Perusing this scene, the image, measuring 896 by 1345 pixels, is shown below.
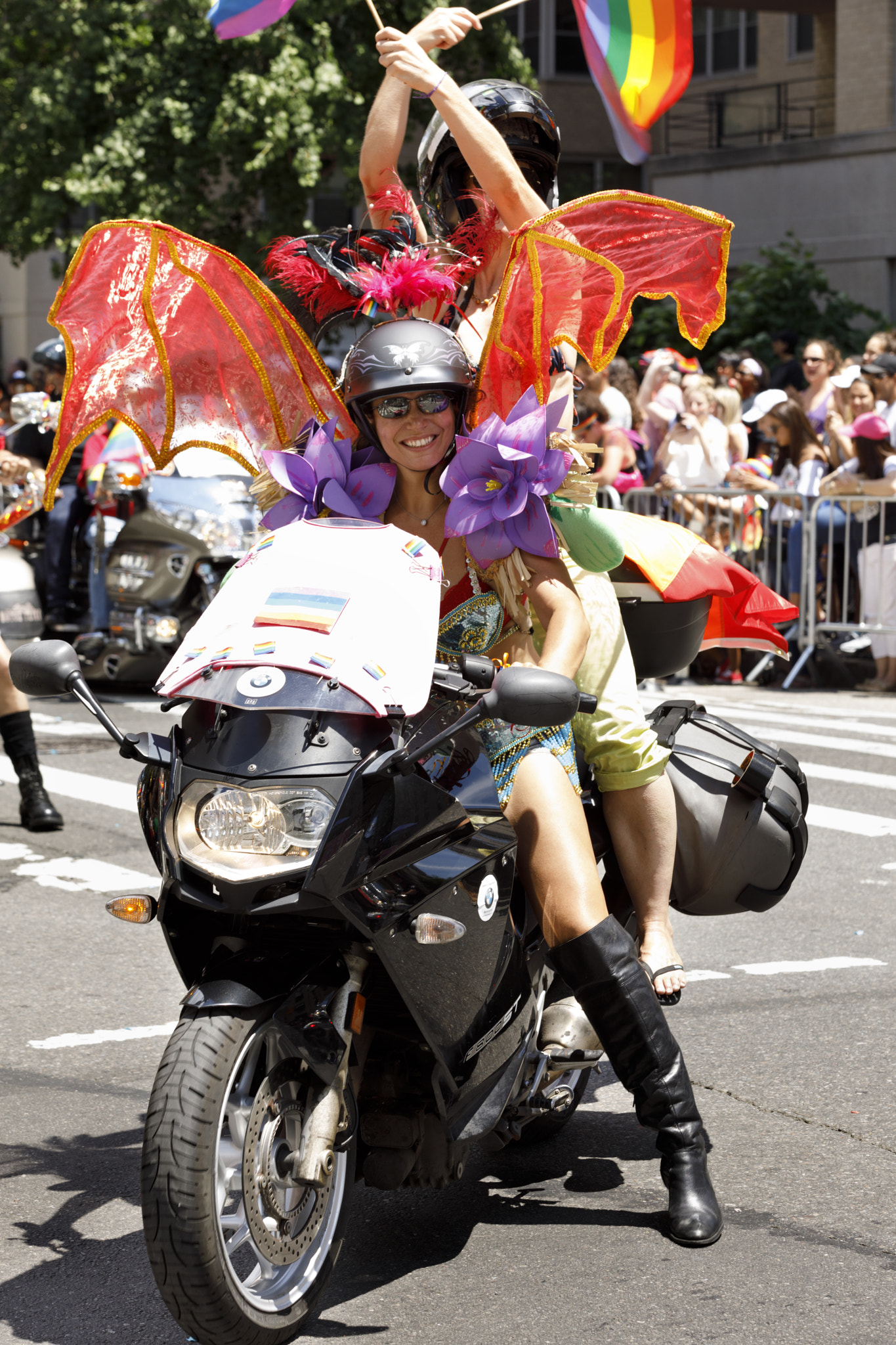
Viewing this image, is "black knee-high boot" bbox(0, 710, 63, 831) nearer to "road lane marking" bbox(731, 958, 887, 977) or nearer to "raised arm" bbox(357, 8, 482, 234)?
"road lane marking" bbox(731, 958, 887, 977)

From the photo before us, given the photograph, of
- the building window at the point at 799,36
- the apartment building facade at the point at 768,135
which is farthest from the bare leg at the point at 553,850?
the building window at the point at 799,36

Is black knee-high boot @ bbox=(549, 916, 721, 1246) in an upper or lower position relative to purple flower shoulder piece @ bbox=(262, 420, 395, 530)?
lower

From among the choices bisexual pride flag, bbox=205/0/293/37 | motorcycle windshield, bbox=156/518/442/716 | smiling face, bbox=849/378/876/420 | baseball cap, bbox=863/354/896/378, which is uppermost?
bisexual pride flag, bbox=205/0/293/37

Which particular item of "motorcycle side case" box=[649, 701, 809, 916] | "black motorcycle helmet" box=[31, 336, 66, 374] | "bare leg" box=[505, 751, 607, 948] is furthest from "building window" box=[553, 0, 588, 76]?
"bare leg" box=[505, 751, 607, 948]

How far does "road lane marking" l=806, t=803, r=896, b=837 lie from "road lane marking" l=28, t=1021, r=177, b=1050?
3.78 m

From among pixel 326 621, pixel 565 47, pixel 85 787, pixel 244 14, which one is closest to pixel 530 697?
pixel 326 621

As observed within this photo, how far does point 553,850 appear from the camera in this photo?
346cm

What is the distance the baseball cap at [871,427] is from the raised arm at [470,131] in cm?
841

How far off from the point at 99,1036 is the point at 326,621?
2.29 meters

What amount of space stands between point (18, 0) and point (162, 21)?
2.43m

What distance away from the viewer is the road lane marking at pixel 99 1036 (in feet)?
16.0

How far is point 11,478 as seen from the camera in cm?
799

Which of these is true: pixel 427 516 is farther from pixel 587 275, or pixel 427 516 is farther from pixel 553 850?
pixel 553 850

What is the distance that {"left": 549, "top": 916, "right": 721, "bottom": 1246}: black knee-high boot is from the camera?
3523 mm
